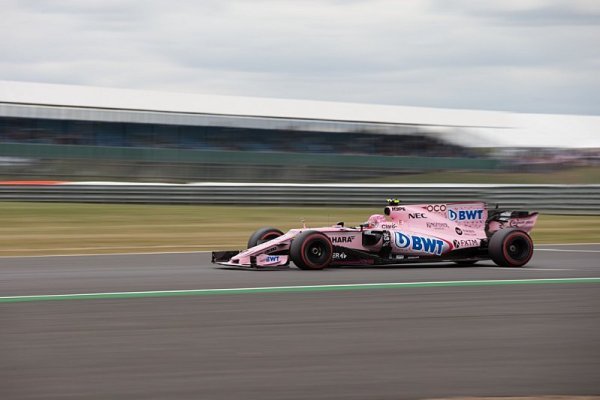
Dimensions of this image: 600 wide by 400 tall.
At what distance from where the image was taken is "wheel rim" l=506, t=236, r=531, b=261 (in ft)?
37.8

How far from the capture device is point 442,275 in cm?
1055

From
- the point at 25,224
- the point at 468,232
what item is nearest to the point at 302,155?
the point at 25,224

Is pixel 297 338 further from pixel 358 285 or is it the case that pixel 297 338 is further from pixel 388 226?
pixel 388 226

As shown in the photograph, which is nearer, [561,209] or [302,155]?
[561,209]

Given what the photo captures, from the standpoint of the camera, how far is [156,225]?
63.0 feet

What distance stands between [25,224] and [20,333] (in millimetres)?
12863

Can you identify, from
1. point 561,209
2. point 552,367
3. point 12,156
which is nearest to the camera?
point 552,367

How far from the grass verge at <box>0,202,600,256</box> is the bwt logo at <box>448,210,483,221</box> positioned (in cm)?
452

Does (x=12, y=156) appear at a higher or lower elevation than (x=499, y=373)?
higher

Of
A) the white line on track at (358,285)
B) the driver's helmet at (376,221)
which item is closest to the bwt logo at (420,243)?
the driver's helmet at (376,221)

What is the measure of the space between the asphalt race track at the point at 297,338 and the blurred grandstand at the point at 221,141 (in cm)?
1580

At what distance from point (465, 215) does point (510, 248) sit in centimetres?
68

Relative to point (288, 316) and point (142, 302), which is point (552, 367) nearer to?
point (288, 316)

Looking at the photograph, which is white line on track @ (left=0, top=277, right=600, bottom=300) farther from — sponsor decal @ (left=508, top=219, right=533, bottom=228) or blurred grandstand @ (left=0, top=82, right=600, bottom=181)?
blurred grandstand @ (left=0, top=82, right=600, bottom=181)
